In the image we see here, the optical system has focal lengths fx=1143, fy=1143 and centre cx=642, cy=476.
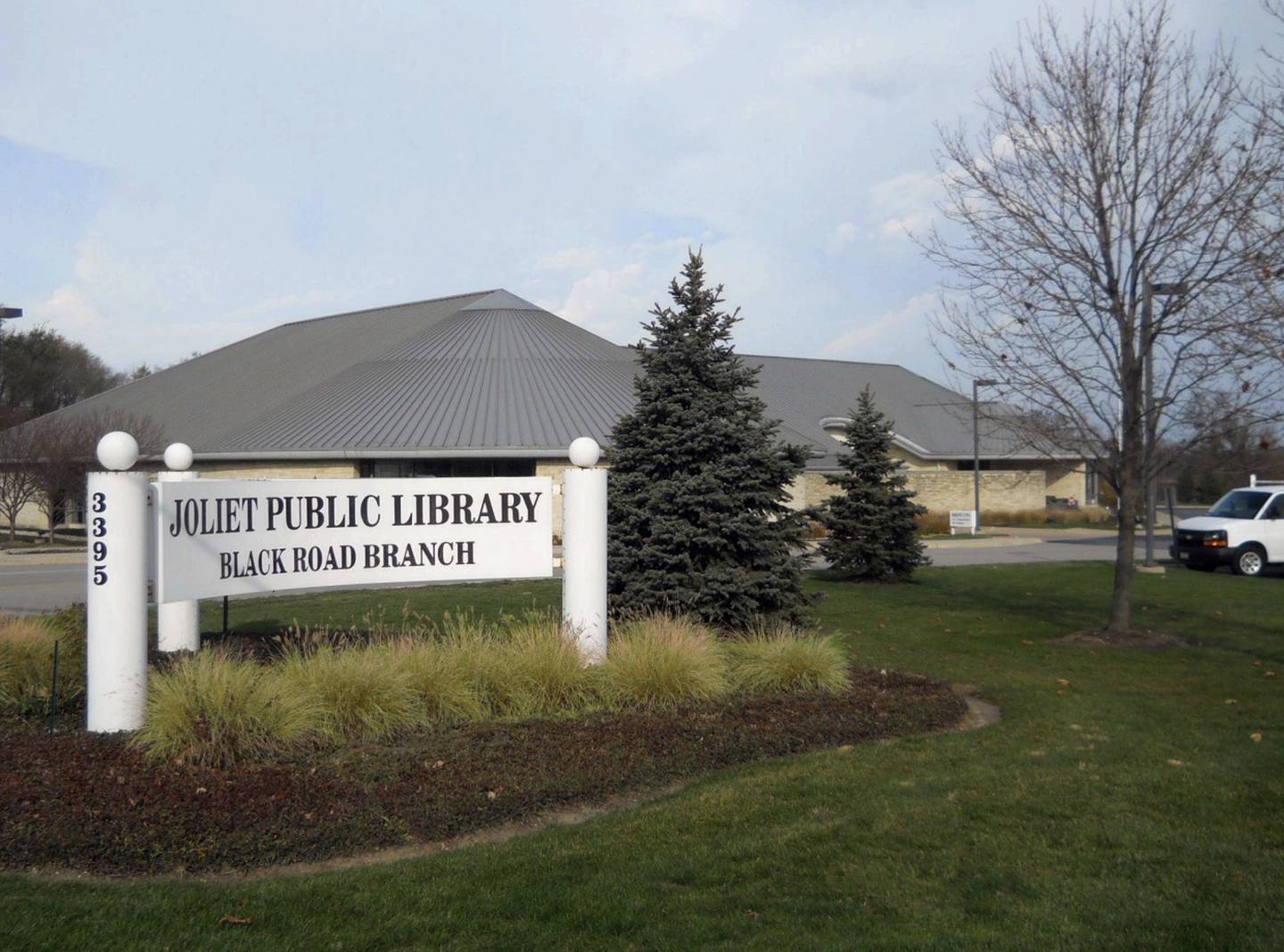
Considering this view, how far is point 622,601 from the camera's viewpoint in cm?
1206

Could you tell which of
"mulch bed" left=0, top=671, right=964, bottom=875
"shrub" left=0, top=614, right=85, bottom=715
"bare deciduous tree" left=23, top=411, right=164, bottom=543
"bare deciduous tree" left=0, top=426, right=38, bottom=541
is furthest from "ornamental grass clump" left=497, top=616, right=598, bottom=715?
"bare deciduous tree" left=0, top=426, right=38, bottom=541

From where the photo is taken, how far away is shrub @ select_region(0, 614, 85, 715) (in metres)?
7.96

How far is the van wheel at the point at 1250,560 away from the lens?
23.5 metres

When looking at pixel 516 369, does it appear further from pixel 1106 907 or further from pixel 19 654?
pixel 1106 907

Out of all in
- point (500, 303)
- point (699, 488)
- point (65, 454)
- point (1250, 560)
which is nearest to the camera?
point (699, 488)

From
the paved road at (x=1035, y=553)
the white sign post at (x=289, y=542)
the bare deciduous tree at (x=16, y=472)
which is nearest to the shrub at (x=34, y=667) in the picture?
the white sign post at (x=289, y=542)

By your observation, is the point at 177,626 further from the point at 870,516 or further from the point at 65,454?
the point at 65,454

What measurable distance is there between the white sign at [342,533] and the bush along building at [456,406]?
1694 centimetres

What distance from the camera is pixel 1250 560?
77.3 feet

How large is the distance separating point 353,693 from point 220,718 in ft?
2.92

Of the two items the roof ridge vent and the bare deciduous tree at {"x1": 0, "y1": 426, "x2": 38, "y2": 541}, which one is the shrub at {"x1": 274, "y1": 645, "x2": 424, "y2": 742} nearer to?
the bare deciduous tree at {"x1": 0, "y1": 426, "x2": 38, "y2": 541}

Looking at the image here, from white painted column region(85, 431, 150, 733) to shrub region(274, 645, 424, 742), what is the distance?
903 millimetres

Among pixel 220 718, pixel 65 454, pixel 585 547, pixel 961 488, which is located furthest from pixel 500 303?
pixel 220 718

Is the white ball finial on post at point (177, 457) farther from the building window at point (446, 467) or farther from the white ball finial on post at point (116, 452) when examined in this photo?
the building window at point (446, 467)
